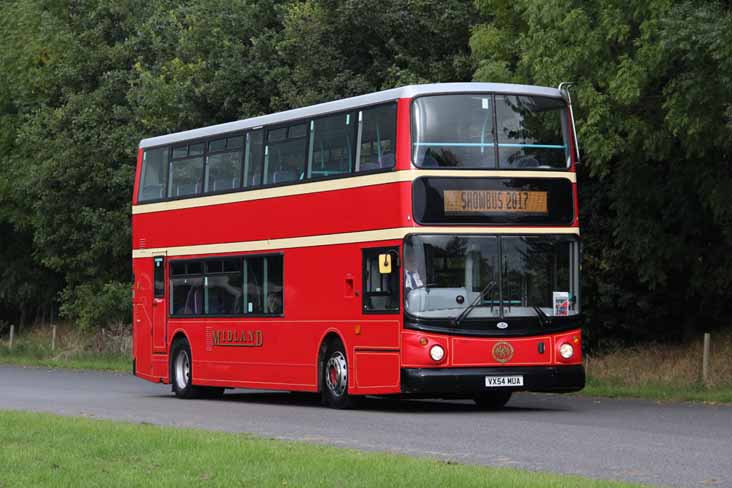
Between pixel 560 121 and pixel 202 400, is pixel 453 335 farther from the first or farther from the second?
pixel 202 400

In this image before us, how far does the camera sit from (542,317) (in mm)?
21828

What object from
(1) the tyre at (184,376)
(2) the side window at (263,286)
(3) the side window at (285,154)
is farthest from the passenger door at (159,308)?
(3) the side window at (285,154)

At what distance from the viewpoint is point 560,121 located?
21984 mm

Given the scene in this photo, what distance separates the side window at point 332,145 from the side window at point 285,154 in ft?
0.92

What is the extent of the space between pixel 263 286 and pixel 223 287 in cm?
137

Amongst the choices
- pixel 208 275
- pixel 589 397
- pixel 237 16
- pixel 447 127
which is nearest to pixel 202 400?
pixel 208 275

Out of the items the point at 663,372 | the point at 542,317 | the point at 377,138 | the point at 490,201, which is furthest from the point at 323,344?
the point at 663,372

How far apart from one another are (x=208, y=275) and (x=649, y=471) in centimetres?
1449

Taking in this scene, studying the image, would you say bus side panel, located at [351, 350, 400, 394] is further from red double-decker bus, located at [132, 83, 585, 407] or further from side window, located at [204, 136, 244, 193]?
side window, located at [204, 136, 244, 193]

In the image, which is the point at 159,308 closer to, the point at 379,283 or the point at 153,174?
the point at 153,174

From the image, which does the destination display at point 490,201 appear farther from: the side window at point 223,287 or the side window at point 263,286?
the side window at point 223,287

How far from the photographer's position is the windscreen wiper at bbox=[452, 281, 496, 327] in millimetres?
21359

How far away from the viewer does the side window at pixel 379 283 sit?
71.1 feet

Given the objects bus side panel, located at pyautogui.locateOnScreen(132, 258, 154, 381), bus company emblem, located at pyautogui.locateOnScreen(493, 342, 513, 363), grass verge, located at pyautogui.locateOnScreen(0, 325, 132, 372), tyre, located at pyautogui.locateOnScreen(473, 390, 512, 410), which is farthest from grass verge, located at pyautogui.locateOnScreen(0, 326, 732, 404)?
bus side panel, located at pyautogui.locateOnScreen(132, 258, 154, 381)
